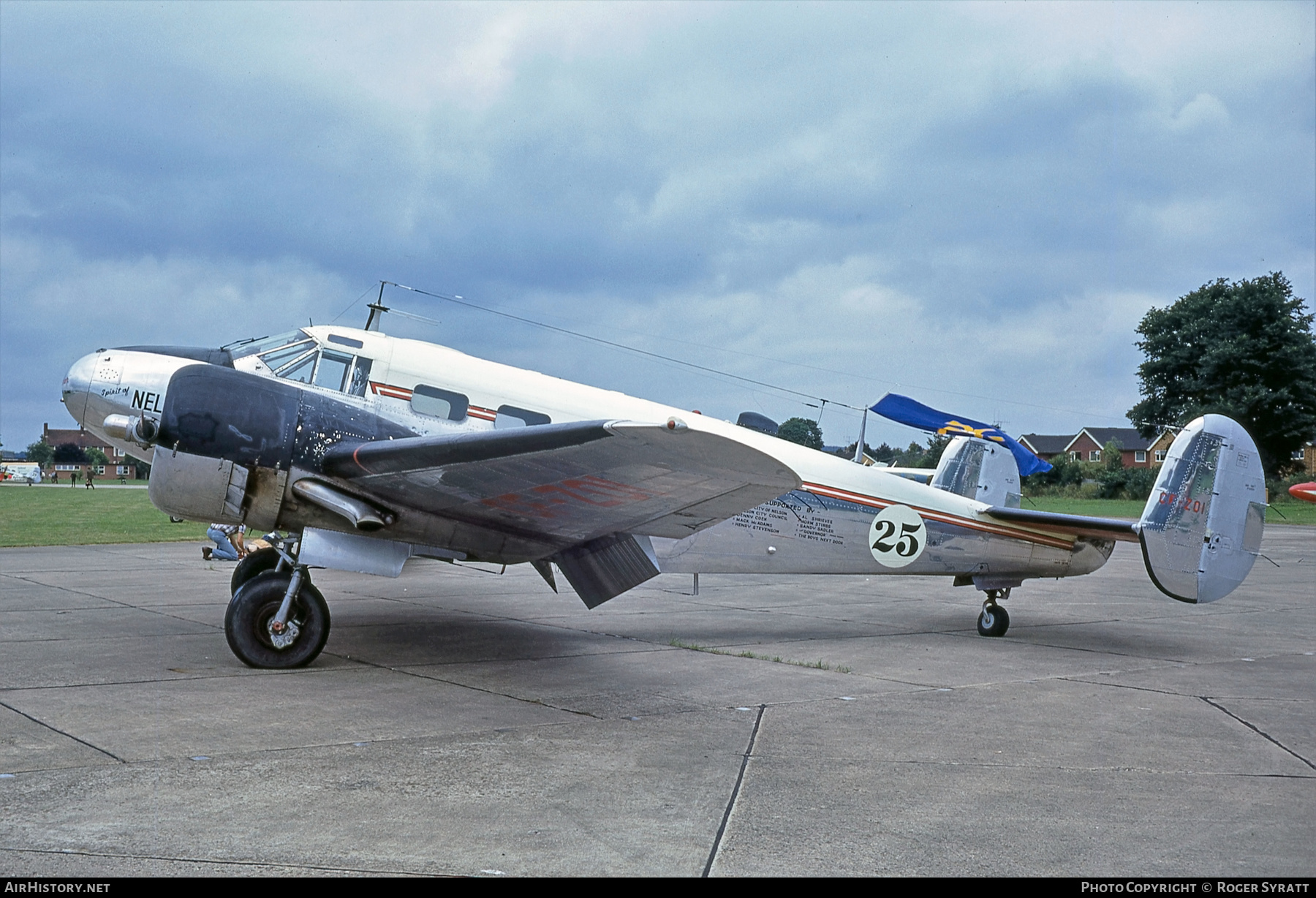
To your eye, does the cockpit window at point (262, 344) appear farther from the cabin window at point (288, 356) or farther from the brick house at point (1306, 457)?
the brick house at point (1306, 457)

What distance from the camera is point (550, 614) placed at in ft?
40.5

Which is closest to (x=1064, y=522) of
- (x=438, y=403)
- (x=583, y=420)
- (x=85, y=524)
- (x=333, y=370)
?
(x=583, y=420)

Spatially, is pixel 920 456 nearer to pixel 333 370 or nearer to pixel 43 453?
pixel 333 370

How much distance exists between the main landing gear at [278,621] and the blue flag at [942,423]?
10316 mm

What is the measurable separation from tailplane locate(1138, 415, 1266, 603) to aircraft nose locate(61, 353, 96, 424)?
10162 millimetres

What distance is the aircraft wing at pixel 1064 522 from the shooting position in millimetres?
10805

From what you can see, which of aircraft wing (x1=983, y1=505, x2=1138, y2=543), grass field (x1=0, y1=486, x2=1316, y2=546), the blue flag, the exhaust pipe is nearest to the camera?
the exhaust pipe

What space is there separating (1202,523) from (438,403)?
785cm

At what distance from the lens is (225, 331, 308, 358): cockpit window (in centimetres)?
916

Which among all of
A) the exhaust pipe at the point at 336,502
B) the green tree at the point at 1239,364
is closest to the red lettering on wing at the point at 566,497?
the exhaust pipe at the point at 336,502

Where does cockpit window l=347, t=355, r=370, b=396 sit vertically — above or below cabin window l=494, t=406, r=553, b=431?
above

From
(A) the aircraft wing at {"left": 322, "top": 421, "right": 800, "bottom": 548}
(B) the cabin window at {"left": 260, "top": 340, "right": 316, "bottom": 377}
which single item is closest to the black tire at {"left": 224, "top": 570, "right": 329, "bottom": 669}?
(A) the aircraft wing at {"left": 322, "top": 421, "right": 800, "bottom": 548}

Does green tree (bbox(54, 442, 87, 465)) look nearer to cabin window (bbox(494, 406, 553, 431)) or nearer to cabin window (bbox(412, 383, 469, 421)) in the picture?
cabin window (bbox(412, 383, 469, 421))

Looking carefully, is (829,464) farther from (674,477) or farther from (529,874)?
(529,874)
